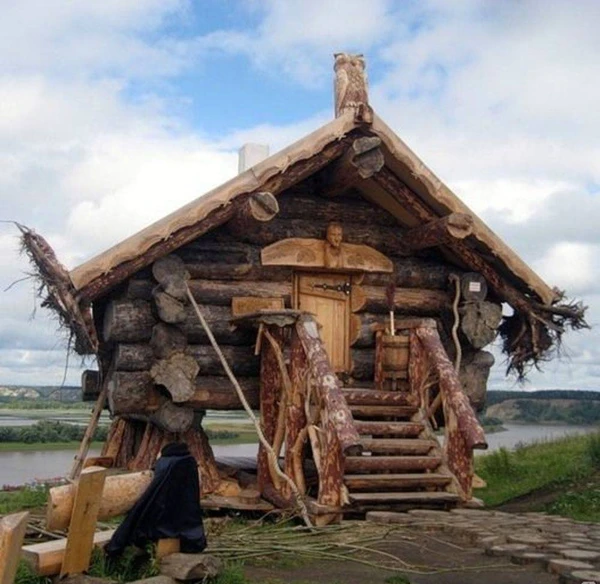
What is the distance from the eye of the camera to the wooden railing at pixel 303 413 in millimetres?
9430

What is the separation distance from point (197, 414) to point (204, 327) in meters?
1.37

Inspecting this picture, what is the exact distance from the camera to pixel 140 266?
11195mm

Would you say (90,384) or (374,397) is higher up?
(90,384)

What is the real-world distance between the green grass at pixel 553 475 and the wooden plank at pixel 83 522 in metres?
6.57

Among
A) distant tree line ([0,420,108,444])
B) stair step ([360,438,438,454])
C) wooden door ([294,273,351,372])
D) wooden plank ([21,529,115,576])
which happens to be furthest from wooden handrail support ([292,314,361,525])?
distant tree line ([0,420,108,444])

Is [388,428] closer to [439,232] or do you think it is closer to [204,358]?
[204,358]

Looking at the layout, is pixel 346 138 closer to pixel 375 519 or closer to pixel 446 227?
pixel 446 227

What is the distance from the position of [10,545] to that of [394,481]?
17.7ft

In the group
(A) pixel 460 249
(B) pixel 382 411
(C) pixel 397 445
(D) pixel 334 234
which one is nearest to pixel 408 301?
(A) pixel 460 249

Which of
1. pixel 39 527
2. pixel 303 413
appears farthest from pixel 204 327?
pixel 39 527

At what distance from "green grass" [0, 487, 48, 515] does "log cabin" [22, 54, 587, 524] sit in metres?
1.25

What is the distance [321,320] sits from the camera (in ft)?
42.5

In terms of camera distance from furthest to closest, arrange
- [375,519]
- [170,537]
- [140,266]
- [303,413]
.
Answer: [140,266]
[303,413]
[375,519]
[170,537]

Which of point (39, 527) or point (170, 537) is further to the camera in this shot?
point (39, 527)
